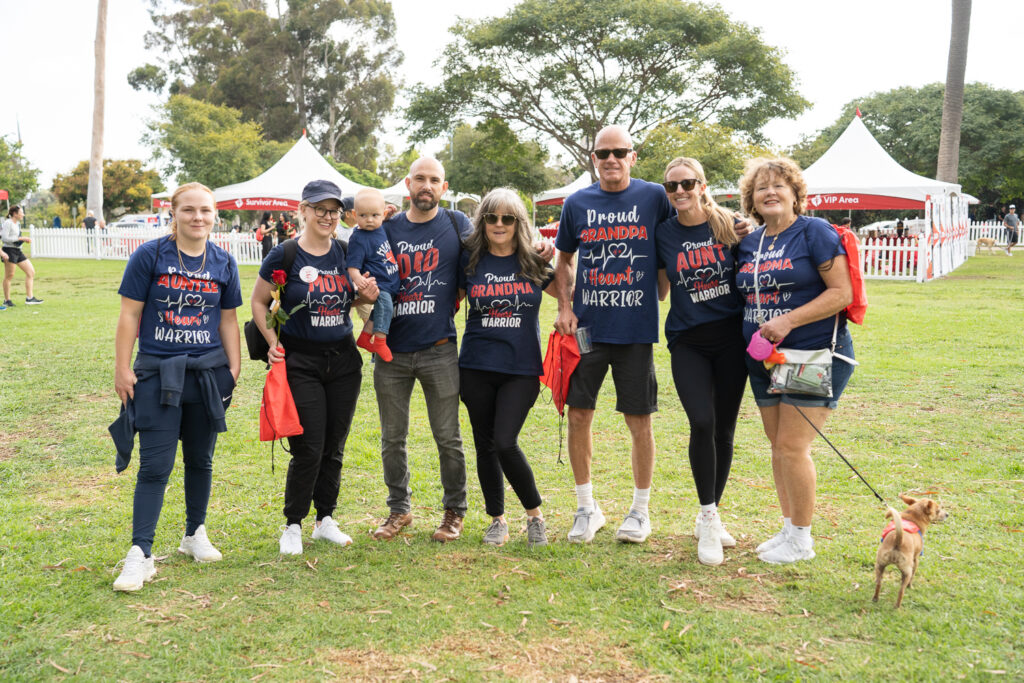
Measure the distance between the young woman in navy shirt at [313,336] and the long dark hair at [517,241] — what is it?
56 centimetres

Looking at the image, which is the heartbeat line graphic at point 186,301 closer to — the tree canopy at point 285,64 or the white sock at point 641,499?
the white sock at point 641,499

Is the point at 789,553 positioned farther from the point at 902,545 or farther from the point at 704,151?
the point at 704,151


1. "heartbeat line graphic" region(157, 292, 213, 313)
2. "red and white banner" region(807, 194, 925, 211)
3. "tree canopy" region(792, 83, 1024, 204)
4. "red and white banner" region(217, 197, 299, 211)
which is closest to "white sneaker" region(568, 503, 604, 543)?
"heartbeat line graphic" region(157, 292, 213, 313)

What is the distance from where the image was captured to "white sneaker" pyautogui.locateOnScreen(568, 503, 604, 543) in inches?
166

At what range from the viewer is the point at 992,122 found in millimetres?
43188

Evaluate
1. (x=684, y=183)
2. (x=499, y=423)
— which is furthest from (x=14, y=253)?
(x=684, y=183)

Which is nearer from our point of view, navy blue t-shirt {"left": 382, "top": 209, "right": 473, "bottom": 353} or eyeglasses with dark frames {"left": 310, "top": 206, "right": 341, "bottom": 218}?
eyeglasses with dark frames {"left": 310, "top": 206, "right": 341, "bottom": 218}

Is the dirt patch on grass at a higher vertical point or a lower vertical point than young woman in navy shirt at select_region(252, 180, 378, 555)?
lower

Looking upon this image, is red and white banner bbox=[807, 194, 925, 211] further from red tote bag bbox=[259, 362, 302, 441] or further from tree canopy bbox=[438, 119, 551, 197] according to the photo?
tree canopy bbox=[438, 119, 551, 197]

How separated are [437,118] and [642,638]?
31.5m

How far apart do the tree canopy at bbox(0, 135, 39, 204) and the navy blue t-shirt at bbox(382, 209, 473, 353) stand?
127ft

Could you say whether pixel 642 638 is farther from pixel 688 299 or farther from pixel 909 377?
pixel 909 377

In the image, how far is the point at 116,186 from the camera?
48.2 metres

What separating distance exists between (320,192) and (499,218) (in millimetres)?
887
